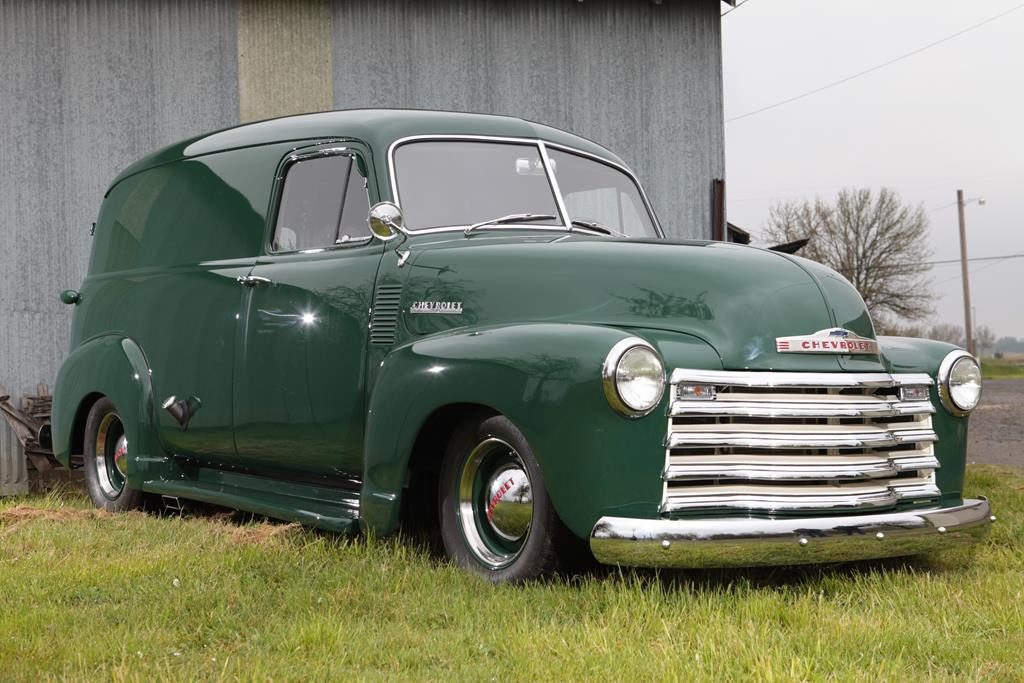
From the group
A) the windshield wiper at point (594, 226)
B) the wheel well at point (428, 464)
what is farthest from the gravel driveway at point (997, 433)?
the wheel well at point (428, 464)

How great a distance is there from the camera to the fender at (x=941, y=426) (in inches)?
200

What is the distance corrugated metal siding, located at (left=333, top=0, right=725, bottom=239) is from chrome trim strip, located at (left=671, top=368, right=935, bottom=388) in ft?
25.4

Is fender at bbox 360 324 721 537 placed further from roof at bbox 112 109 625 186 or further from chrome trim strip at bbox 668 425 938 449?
roof at bbox 112 109 625 186

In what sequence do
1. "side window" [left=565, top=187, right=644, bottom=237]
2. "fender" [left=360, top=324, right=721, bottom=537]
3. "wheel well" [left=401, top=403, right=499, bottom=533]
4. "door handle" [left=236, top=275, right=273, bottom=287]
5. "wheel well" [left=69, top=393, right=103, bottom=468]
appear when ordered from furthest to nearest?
"wheel well" [left=69, top=393, right=103, bottom=468] < "door handle" [left=236, top=275, right=273, bottom=287] < "side window" [left=565, top=187, right=644, bottom=237] < "wheel well" [left=401, top=403, right=499, bottom=533] < "fender" [left=360, top=324, right=721, bottom=537]

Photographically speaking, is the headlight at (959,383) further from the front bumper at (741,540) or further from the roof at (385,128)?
the roof at (385,128)

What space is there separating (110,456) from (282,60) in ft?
16.7

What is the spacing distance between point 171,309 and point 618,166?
2.67 metres

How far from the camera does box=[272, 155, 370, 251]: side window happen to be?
5957 millimetres

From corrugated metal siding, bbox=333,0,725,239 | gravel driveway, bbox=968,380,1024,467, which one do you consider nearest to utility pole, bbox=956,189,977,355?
gravel driveway, bbox=968,380,1024,467

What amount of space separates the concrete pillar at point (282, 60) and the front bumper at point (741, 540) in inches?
322

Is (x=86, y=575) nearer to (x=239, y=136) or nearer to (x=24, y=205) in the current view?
(x=239, y=136)

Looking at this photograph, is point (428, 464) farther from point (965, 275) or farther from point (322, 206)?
point (965, 275)

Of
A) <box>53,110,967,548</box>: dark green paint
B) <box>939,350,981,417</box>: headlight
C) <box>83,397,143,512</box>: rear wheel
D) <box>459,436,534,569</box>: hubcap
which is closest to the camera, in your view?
<box>53,110,967,548</box>: dark green paint

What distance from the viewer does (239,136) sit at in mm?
6992
